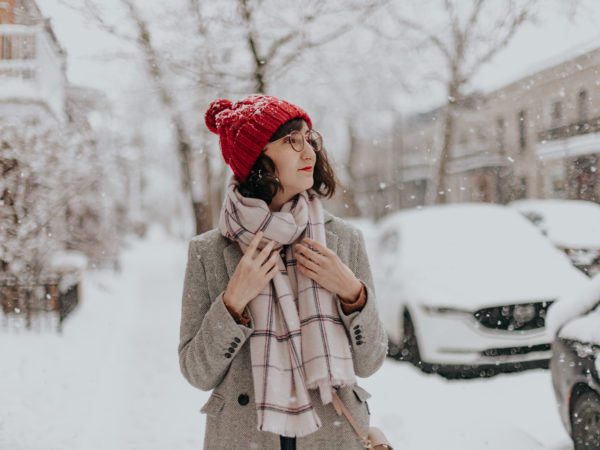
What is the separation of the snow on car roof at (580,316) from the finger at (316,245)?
188 cm

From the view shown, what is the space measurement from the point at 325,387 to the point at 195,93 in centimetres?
298

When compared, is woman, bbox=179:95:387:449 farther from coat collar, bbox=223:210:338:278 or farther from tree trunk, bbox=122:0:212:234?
tree trunk, bbox=122:0:212:234

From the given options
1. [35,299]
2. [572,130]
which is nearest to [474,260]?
[572,130]

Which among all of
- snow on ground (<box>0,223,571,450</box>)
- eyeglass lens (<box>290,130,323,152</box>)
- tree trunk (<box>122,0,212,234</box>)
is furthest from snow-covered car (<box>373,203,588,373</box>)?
eyeglass lens (<box>290,130,323,152</box>)

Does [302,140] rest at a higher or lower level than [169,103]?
lower

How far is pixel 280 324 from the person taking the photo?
158cm

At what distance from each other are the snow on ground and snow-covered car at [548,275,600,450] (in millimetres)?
281

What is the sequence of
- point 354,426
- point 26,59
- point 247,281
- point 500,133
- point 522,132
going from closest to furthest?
point 247,281 < point 354,426 < point 26,59 < point 522,132 < point 500,133

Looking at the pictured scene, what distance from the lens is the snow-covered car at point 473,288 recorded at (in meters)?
3.47

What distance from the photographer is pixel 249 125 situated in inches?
62.2

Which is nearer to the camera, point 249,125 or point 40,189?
point 249,125

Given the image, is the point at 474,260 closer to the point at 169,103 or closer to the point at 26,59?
the point at 169,103

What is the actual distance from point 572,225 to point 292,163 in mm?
2568

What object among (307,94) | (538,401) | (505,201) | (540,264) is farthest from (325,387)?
(307,94)
